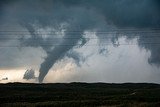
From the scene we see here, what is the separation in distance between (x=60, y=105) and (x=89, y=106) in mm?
13274

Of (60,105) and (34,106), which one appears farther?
(60,105)

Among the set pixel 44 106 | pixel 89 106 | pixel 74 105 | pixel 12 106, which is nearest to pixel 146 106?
pixel 89 106

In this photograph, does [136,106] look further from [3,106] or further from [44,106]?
[3,106]

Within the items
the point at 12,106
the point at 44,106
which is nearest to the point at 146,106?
the point at 44,106

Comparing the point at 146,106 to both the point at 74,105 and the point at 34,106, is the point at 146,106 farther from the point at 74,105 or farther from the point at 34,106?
the point at 34,106

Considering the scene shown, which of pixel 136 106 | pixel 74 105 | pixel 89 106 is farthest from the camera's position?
pixel 74 105

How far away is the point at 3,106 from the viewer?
365ft

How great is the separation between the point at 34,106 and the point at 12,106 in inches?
339

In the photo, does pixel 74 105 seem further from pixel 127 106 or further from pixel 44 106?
pixel 127 106

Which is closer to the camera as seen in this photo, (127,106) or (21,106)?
(127,106)

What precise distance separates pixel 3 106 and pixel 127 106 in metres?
42.7

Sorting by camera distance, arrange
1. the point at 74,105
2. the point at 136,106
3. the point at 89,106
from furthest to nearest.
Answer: the point at 74,105
the point at 89,106
the point at 136,106

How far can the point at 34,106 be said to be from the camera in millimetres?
105438

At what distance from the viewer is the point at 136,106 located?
309 ft
